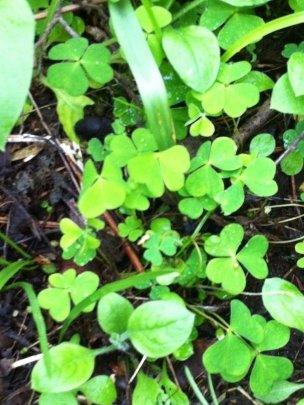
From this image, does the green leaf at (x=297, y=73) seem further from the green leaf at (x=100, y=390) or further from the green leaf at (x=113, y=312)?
the green leaf at (x=100, y=390)

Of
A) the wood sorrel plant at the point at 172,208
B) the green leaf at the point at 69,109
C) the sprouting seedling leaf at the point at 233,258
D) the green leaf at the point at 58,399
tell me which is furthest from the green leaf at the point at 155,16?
the green leaf at the point at 58,399

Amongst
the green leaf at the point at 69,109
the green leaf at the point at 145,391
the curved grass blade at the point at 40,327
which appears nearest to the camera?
the curved grass blade at the point at 40,327

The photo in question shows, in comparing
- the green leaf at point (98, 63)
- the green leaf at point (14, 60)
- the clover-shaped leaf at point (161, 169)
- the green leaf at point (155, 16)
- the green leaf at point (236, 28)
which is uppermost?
the green leaf at point (14, 60)

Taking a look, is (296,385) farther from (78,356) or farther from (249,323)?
(78,356)

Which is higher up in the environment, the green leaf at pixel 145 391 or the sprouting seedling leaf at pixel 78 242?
the sprouting seedling leaf at pixel 78 242

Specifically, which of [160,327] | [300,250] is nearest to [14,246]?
[160,327]

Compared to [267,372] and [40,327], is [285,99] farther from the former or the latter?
[40,327]

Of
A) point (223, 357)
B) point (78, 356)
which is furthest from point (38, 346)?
point (223, 357)
